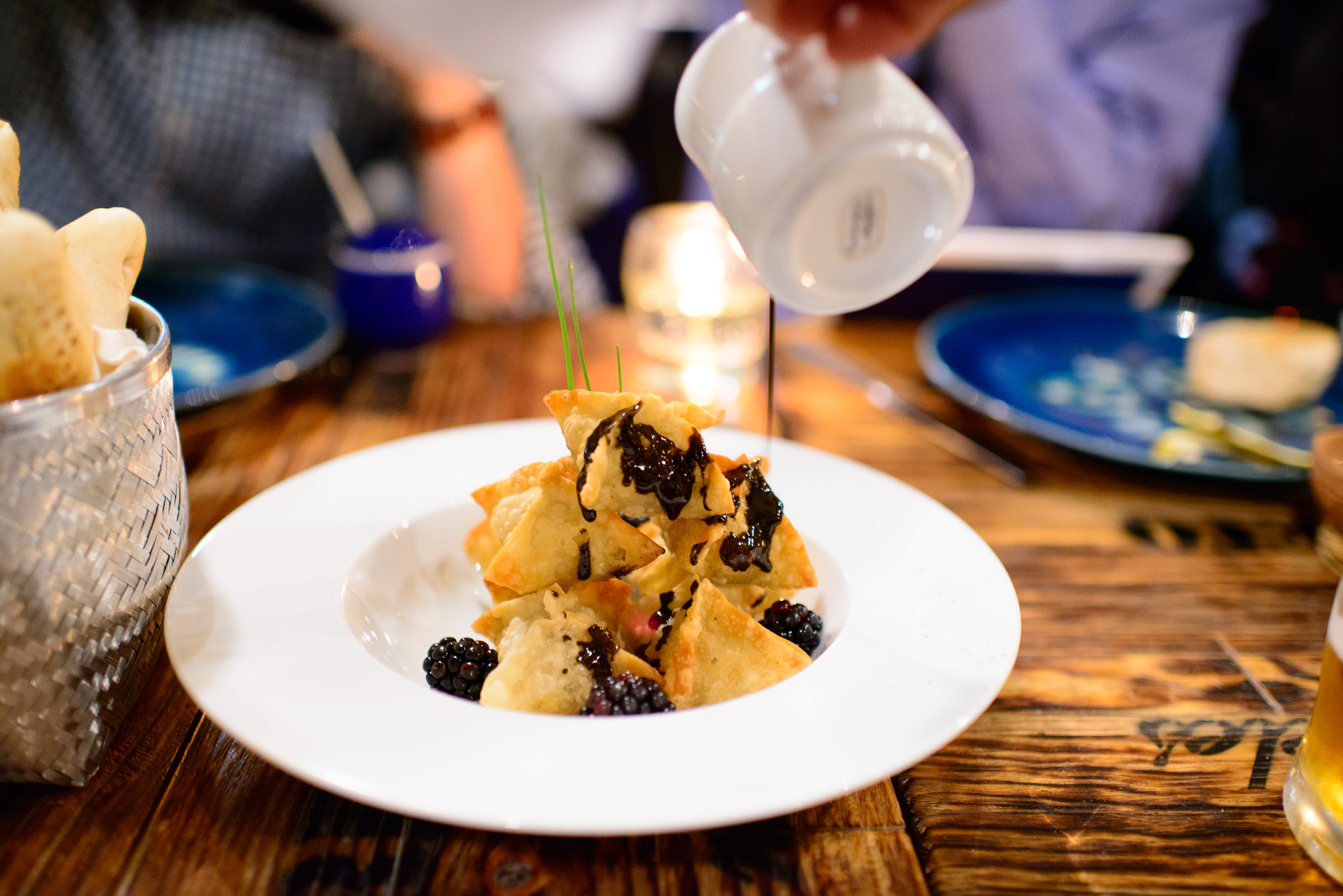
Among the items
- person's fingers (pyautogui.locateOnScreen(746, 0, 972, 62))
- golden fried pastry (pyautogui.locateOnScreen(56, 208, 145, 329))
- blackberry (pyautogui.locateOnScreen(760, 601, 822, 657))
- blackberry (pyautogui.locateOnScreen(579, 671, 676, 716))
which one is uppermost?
person's fingers (pyautogui.locateOnScreen(746, 0, 972, 62))

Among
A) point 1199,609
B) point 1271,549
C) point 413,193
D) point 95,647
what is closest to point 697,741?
point 95,647

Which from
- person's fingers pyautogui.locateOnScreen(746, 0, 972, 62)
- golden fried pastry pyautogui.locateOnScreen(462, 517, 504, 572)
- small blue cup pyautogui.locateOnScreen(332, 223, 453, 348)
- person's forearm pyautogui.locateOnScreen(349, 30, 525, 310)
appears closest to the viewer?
person's fingers pyautogui.locateOnScreen(746, 0, 972, 62)

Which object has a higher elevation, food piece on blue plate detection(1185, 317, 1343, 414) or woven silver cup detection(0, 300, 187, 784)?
woven silver cup detection(0, 300, 187, 784)

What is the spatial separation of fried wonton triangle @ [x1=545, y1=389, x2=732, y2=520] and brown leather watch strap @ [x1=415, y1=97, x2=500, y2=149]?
1.91m

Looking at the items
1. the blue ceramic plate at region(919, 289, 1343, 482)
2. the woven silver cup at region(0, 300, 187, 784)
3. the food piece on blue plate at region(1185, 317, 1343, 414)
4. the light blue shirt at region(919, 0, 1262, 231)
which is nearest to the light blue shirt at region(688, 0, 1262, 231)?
the light blue shirt at region(919, 0, 1262, 231)

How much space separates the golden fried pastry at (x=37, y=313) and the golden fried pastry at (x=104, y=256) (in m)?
0.10

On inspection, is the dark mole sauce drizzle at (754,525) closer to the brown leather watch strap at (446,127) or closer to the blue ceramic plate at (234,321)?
the blue ceramic plate at (234,321)

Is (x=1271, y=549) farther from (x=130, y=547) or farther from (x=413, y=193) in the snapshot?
(x=413, y=193)

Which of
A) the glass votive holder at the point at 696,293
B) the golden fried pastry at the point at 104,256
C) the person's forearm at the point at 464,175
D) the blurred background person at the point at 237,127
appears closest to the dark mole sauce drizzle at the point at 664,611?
the golden fried pastry at the point at 104,256

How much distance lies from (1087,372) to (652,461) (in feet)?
4.33

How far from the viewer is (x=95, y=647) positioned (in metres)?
0.71

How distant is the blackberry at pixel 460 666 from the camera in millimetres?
828

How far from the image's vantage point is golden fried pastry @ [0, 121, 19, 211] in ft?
2.41

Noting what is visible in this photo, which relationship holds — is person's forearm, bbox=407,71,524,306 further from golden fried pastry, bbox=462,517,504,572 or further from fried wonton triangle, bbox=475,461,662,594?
fried wonton triangle, bbox=475,461,662,594
